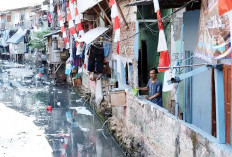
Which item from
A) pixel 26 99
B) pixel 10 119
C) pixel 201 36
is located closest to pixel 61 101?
pixel 26 99

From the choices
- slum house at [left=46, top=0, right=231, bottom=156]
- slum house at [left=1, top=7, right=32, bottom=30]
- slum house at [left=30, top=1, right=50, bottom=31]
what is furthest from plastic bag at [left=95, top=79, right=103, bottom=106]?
slum house at [left=1, top=7, right=32, bottom=30]

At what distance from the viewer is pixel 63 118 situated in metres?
16.8

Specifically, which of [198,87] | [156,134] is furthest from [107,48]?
[198,87]

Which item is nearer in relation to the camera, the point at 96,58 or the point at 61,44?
the point at 96,58

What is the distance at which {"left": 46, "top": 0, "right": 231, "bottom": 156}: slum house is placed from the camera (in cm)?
704

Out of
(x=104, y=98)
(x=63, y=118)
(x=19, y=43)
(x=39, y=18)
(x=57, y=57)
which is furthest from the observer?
(x=19, y=43)

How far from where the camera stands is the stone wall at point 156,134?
6.55 metres

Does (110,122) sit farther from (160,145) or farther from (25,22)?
(25,22)

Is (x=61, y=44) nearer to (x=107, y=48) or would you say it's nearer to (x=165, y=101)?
(x=107, y=48)

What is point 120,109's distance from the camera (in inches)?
520

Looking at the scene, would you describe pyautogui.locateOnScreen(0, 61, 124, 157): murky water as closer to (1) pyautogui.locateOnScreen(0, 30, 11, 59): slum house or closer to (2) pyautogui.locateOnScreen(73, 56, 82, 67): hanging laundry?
(2) pyautogui.locateOnScreen(73, 56, 82, 67): hanging laundry

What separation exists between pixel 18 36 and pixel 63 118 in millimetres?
36631

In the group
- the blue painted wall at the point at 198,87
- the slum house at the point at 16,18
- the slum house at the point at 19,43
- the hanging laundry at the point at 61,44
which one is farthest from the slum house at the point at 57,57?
the slum house at the point at 16,18

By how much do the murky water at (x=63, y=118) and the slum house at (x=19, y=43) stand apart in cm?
2252
